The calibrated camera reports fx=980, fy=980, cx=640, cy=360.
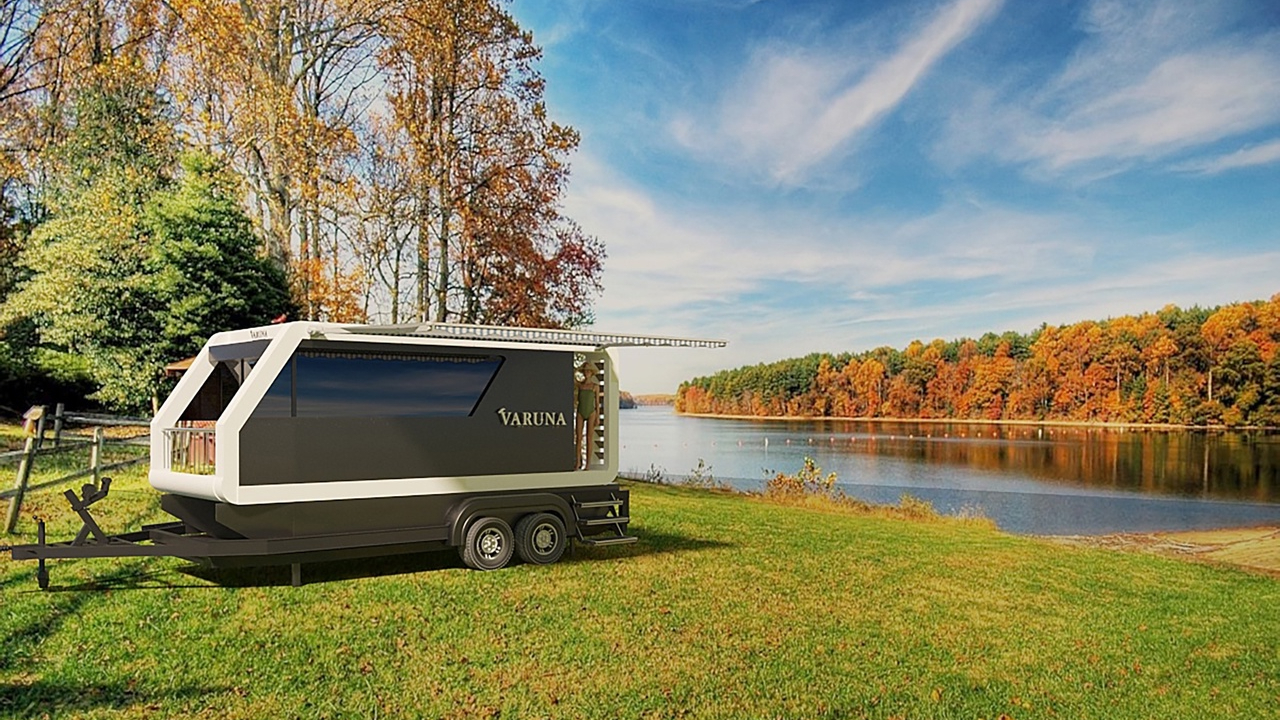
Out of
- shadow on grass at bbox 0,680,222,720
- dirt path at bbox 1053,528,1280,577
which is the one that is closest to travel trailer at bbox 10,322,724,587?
shadow on grass at bbox 0,680,222,720

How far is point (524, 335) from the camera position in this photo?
9961mm

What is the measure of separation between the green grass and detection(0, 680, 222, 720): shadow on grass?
18mm

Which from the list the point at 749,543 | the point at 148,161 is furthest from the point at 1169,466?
the point at 148,161

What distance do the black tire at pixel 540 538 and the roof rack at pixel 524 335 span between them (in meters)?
1.82

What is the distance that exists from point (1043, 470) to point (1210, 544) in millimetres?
23071

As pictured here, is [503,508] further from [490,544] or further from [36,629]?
[36,629]

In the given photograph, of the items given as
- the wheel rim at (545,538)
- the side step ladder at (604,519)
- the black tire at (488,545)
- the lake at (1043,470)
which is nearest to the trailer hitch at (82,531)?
the black tire at (488,545)

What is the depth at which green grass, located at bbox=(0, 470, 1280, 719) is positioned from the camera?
6227 millimetres

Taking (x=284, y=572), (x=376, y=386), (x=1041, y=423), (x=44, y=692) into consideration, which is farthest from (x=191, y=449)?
(x=1041, y=423)

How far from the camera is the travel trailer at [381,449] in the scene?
839 cm

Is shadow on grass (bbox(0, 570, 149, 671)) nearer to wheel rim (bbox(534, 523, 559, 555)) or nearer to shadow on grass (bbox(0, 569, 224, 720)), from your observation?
shadow on grass (bbox(0, 569, 224, 720))

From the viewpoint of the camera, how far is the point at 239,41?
Result: 839 inches

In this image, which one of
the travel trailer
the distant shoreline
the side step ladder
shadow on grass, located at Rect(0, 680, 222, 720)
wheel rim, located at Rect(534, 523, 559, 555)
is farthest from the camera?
the distant shoreline

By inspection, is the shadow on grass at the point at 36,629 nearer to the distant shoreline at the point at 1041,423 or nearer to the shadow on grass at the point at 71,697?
the shadow on grass at the point at 71,697
